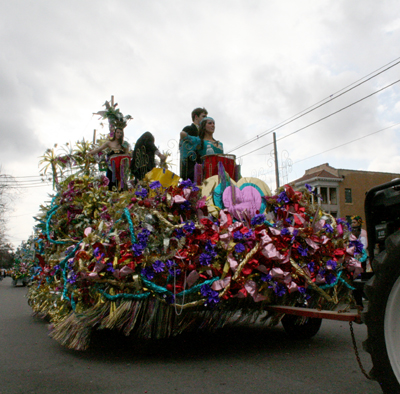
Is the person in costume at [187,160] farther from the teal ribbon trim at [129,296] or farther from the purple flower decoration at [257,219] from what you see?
the teal ribbon trim at [129,296]

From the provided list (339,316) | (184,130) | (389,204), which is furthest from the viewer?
(184,130)

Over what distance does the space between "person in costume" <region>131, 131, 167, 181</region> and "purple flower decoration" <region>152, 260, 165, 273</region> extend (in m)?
2.25

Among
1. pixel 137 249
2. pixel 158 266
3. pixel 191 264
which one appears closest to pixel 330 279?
pixel 191 264

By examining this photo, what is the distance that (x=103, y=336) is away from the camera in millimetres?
4512

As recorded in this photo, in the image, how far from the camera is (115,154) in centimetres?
557

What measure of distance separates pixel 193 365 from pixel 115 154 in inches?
129

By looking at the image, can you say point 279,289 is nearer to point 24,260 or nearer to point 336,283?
point 336,283

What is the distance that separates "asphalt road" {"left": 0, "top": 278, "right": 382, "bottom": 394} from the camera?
274 centimetres

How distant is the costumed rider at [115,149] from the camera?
540 cm

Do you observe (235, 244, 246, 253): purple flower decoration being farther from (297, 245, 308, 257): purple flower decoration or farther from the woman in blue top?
the woman in blue top

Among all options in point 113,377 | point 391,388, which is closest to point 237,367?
point 113,377

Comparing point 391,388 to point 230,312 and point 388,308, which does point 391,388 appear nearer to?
point 388,308

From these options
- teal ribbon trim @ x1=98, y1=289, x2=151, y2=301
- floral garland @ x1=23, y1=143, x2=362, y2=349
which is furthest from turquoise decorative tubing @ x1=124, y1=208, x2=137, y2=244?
teal ribbon trim @ x1=98, y1=289, x2=151, y2=301

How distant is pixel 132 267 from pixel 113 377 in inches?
32.7
